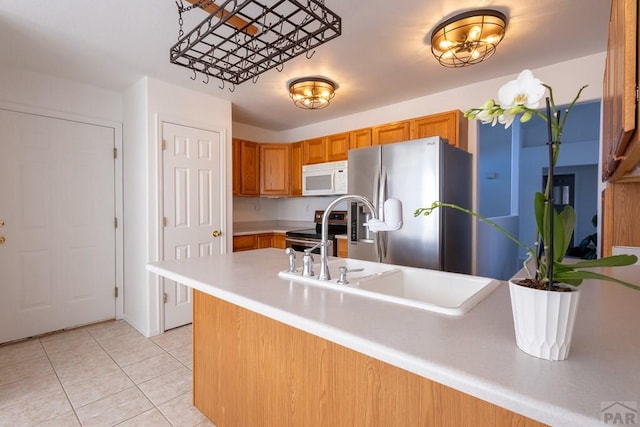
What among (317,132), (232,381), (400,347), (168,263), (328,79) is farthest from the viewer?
(317,132)

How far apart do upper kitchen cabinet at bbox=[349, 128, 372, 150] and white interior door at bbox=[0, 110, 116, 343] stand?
2565 mm

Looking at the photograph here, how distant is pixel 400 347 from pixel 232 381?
1062mm

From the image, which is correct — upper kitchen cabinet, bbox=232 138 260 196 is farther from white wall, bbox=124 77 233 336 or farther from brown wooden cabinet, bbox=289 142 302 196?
white wall, bbox=124 77 233 336

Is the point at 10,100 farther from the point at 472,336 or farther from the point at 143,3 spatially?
the point at 472,336

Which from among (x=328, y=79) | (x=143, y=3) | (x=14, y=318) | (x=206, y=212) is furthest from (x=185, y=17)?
(x=14, y=318)

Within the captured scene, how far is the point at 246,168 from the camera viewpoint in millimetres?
4082

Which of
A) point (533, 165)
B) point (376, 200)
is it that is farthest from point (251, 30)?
point (533, 165)

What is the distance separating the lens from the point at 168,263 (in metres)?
1.61

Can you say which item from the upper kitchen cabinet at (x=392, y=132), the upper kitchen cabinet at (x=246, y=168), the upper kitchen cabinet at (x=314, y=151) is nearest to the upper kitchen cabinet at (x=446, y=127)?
the upper kitchen cabinet at (x=392, y=132)

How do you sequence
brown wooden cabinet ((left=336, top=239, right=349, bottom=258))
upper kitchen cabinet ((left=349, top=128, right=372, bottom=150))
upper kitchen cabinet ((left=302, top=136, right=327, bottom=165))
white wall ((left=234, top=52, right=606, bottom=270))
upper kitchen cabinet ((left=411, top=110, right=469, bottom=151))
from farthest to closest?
1. upper kitchen cabinet ((left=302, top=136, right=327, bottom=165))
2. upper kitchen cabinet ((left=349, top=128, right=372, bottom=150))
3. brown wooden cabinet ((left=336, top=239, right=349, bottom=258))
4. upper kitchen cabinet ((left=411, top=110, right=469, bottom=151))
5. white wall ((left=234, top=52, right=606, bottom=270))

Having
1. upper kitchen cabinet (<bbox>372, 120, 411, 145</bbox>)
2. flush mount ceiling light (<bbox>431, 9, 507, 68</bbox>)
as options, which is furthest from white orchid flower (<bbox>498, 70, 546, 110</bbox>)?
upper kitchen cabinet (<bbox>372, 120, 411, 145</bbox>)

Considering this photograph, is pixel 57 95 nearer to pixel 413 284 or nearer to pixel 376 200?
pixel 376 200

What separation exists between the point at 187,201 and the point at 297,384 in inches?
95.0

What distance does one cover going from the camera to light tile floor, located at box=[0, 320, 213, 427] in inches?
68.7
